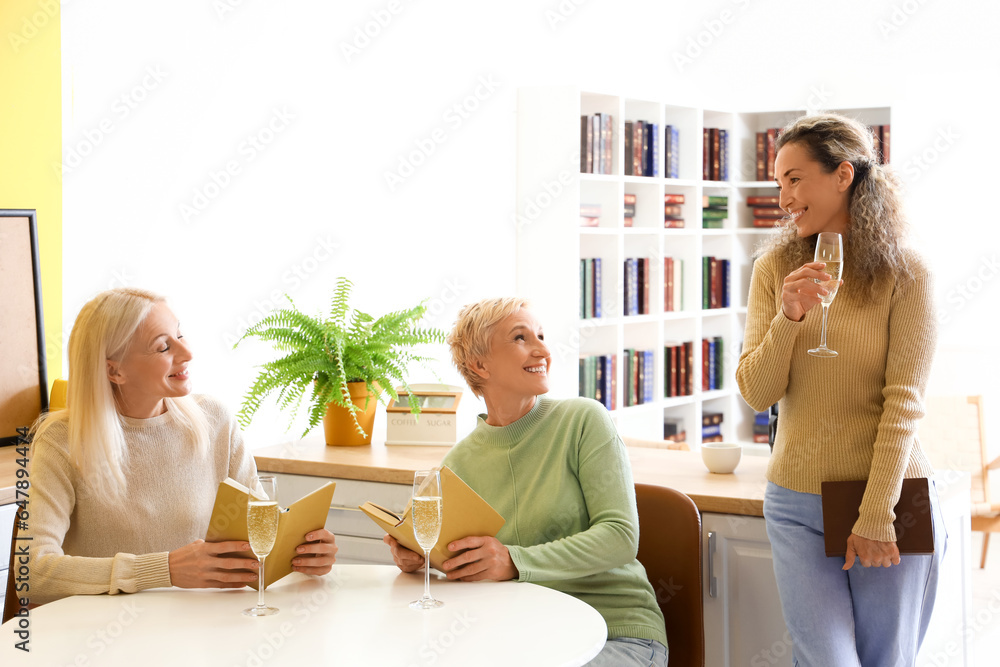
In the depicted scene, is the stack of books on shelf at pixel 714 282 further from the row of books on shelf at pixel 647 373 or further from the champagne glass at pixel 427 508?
the champagne glass at pixel 427 508

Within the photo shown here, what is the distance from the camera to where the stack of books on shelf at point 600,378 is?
15.2ft

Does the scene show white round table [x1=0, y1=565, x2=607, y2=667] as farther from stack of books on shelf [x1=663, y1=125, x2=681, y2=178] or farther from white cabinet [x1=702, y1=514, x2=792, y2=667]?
stack of books on shelf [x1=663, y1=125, x2=681, y2=178]

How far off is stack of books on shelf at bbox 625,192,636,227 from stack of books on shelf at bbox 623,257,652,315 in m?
0.20

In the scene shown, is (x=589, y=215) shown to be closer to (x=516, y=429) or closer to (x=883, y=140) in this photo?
(x=883, y=140)

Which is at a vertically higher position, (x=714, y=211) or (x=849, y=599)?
(x=714, y=211)

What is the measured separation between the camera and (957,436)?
4.57 metres

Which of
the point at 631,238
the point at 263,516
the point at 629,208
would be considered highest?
the point at 629,208

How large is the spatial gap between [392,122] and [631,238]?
1.69 m

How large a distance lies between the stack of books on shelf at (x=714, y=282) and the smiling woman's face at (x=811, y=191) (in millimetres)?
3397

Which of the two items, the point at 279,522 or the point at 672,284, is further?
the point at 672,284

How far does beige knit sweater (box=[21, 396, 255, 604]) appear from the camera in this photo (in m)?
1.62

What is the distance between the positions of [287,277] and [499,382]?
1614mm

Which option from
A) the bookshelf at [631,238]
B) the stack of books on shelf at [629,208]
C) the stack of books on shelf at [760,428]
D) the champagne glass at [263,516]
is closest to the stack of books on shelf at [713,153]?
the bookshelf at [631,238]

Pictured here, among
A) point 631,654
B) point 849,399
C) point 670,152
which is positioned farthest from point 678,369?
point 631,654
